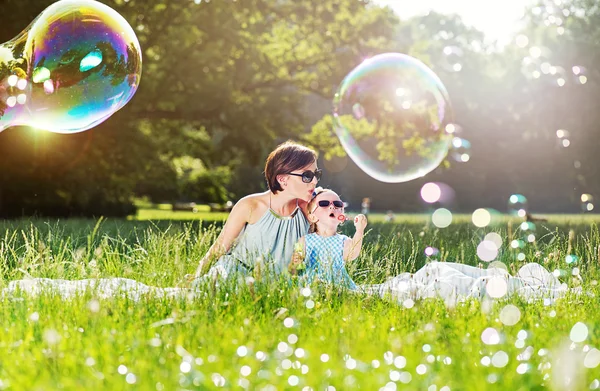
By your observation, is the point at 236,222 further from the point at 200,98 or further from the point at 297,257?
the point at 200,98

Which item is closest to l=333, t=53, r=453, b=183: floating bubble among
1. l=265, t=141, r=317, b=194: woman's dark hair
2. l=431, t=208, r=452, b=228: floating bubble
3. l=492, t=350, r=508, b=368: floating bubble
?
l=431, t=208, r=452, b=228: floating bubble

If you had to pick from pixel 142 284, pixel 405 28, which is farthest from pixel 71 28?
pixel 405 28

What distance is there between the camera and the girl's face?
5.36 m

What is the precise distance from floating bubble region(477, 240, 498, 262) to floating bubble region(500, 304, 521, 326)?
2454 millimetres

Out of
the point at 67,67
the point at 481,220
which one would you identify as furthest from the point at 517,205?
the point at 67,67

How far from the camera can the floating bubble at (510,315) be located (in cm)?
407

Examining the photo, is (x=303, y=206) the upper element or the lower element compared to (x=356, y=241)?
upper

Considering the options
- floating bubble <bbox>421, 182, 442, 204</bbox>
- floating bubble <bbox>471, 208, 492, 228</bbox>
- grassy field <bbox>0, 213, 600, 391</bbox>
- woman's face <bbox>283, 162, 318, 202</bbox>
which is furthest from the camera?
floating bubble <bbox>421, 182, 442, 204</bbox>

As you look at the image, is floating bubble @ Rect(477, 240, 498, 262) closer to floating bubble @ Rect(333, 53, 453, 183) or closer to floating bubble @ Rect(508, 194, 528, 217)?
floating bubble @ Rect(333, 53, 453, 183)

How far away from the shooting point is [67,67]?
6.73 metres

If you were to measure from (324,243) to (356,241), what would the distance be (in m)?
0.31

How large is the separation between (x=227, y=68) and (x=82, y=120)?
1158 centimetres

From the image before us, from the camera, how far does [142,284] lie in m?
4.91

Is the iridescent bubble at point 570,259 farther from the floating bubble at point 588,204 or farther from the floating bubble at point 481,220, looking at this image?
the floating bubble at point 588,204
